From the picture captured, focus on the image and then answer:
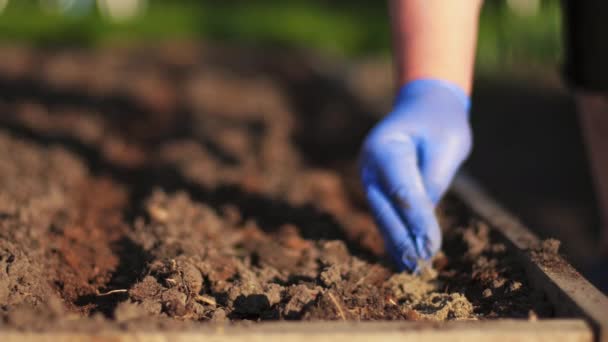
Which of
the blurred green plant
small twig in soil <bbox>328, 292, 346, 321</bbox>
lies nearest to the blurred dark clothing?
small twig in soil <bbox>328, 292, 346, 321</bbox>

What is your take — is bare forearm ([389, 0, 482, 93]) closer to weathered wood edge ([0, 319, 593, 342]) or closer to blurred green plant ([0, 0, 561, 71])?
weathered wood edge ([0, 319, 593, 342])

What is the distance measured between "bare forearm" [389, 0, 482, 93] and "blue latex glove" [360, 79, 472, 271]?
37 mm

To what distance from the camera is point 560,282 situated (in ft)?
4.98

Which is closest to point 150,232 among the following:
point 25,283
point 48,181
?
point 25,283

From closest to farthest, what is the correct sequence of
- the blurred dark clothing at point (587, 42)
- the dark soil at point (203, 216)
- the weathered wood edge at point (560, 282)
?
the weathered wood edge at point (560, 282) < the dark soil at point (203, 216) < the blurred dark clothing at point (587, 42)

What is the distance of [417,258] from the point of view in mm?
1796

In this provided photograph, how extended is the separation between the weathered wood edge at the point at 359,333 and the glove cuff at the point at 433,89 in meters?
0.71

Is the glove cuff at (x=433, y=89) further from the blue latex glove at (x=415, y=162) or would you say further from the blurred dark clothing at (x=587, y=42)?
the blurred dark clothing at (x=587, y=42)

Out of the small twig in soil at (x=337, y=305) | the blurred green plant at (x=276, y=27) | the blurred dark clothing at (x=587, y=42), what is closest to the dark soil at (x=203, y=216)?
the small twig in soil at (x=337, y=305)

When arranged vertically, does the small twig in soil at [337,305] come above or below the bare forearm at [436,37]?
below

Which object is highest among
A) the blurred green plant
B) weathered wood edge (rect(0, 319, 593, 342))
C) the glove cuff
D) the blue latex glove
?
the blurred green plant

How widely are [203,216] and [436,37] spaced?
2.98 ft

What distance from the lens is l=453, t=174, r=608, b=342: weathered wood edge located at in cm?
136

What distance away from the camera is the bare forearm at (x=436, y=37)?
5.88 ft
